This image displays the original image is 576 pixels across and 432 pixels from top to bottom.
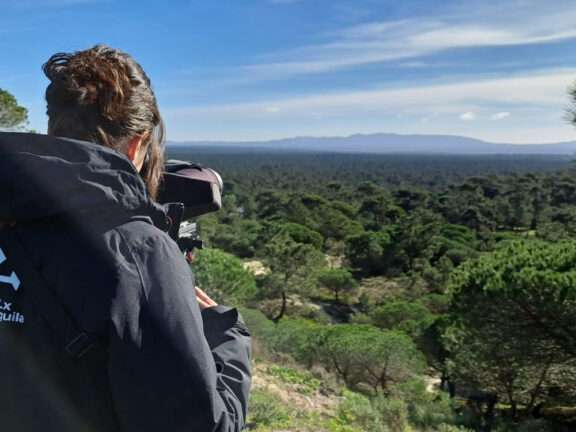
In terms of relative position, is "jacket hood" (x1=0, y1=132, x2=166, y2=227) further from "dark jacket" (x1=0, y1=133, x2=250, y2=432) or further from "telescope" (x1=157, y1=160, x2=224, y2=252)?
"telescope" (x1=157, y1=160, x2=224, y2=252)

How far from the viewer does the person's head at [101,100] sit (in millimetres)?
884

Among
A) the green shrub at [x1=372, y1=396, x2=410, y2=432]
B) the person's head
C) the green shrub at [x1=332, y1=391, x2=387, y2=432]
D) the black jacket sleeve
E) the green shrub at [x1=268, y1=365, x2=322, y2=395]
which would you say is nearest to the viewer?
the black jacket sleeve

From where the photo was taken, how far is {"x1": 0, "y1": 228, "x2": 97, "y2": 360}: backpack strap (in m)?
0.77

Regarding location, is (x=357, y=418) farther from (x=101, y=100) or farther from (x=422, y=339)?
(x=422, y=339)

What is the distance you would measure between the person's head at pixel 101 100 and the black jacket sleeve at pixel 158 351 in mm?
204

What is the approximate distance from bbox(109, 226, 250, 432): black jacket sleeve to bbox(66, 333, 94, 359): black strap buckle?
0.04 m

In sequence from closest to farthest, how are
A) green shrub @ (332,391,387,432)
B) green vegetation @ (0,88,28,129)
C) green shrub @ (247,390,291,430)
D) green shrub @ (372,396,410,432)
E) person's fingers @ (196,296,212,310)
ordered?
person's fingers @ (196,296,212,310) → green shrub @ (247,390,291,430) → green shrub @ (332,391,387,432) → green shrub @ (372,396,410,432) → green vegetation @ (0,88,28,129)

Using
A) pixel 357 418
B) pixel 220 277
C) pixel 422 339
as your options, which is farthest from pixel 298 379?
pixel 422 339

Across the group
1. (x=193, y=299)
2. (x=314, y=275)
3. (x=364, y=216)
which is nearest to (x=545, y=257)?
(x=193, y=299)

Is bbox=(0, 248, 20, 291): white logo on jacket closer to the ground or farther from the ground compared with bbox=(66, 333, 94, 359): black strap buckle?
farther from the ground

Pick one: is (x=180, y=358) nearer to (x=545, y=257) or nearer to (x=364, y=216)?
(x=545, y=257)

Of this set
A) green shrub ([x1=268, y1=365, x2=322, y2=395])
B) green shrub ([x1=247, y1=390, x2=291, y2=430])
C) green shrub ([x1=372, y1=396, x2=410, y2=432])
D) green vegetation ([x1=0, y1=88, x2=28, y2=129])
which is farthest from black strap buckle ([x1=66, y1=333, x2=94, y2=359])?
green vegetation ([x1=0, y1=88, x2=28, y2=129])

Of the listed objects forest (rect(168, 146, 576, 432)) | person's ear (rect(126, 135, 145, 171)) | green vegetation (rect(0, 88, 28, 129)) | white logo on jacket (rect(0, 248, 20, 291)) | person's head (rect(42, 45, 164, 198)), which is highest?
green vegetation (rect(0, 88, 28, 129))

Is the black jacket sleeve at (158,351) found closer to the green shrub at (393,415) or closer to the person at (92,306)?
the person at (92,306)
